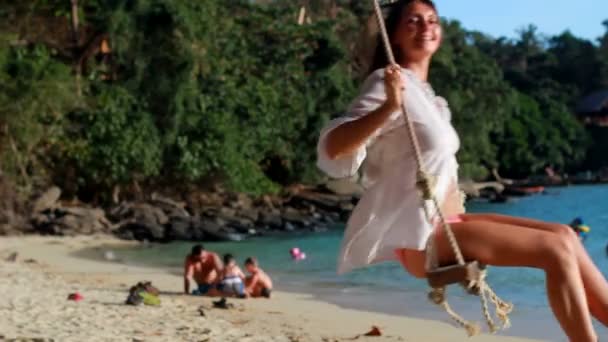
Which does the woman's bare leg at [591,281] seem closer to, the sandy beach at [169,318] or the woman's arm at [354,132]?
Answer: the woman's arm at [354,132]

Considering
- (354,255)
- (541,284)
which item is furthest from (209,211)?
(354,255)

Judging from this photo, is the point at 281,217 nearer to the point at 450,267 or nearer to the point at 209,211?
the point at 209,211

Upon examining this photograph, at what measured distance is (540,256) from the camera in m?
3.41

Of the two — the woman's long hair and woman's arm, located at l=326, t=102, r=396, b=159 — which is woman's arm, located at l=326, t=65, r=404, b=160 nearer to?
woman's arm, located at l=326, t=102, r=396, b=159

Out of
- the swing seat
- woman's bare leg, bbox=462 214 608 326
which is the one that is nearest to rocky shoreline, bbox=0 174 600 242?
the swing seat

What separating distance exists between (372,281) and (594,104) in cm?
5559

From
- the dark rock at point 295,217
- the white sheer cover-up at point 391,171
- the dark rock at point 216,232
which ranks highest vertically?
the white sheer cover-up at point 391,171

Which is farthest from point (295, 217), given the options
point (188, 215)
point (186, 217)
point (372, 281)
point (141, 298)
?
point (141, 298)

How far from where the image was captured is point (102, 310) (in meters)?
10.9

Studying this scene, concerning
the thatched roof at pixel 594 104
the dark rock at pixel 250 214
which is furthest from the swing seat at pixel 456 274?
the thatched roof at pixel 594 104

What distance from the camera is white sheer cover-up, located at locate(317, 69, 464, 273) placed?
3564mm

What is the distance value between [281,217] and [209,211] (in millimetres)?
2307

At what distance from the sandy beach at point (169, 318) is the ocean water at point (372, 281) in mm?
811

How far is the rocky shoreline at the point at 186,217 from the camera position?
85.4ft
